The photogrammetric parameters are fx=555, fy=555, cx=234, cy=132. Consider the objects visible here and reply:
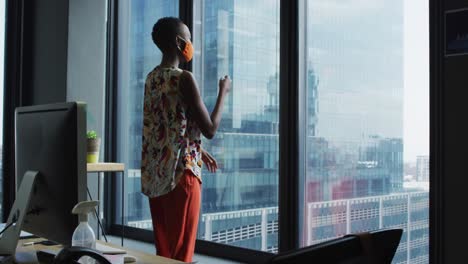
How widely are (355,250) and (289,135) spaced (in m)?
2.51

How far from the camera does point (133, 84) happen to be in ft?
15.4

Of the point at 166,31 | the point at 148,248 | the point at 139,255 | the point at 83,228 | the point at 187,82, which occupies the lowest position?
the point at 148,248

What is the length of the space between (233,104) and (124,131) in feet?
4.47

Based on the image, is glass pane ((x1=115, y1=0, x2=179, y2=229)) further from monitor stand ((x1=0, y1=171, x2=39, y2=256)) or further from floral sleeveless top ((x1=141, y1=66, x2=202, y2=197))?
monitor stand ((x1=0, y1=171, x2=39, y2=256))

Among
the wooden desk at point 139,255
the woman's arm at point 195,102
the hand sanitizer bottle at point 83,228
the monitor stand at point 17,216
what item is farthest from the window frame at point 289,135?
the monitor stand at point 17,216

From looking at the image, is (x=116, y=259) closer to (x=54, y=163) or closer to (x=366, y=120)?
(x=54, y=163)

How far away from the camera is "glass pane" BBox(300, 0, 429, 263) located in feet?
9.06

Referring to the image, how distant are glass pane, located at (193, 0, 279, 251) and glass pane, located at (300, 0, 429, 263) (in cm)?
27

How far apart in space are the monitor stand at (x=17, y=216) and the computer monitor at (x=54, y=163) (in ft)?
0.07

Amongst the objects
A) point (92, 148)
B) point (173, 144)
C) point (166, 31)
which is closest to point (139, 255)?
point (173, 144)

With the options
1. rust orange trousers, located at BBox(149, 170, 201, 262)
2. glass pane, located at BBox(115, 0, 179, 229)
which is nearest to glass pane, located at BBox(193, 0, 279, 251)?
glass pane, located at BBox(115, 0, 179, 229)
